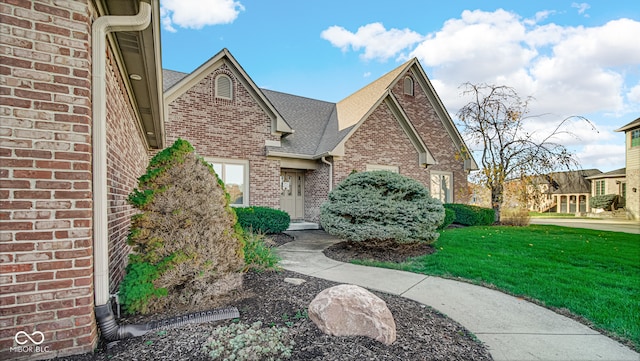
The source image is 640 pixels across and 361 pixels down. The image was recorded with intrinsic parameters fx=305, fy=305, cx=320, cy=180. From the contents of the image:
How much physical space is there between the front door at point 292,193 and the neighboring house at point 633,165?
73.4ft

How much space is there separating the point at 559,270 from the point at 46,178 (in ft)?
25.0

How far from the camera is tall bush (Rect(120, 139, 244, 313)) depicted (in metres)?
3.09

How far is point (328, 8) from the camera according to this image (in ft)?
33.3

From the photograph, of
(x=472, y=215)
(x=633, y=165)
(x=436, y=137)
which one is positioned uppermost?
(x=436, y=137)

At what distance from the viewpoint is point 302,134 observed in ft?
43.3

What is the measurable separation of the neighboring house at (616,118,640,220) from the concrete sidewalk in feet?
77.5

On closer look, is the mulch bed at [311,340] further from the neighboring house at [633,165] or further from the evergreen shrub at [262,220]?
the neighboring house at [633,165]

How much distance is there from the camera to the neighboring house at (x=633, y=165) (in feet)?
65.2

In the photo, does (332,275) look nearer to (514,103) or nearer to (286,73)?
(286,73)

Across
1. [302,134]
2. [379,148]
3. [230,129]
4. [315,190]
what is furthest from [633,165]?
[230,129]

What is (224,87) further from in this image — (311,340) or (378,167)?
(311,340)

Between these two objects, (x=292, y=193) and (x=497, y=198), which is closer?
(x=292, y=193)

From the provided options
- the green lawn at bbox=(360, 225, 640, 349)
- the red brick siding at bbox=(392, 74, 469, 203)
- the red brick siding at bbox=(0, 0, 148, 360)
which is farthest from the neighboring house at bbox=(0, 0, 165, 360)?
the red brick siding at bbox=(392, 74, 469, 203)

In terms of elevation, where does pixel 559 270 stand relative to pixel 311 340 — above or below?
below
